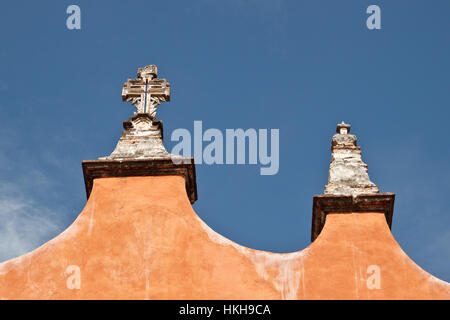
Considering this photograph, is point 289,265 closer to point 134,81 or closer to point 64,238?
point 64,238

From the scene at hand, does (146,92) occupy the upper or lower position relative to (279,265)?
upper

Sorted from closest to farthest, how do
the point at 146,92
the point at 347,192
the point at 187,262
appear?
the point at 187,262 < the point at 347,192 < the point at 146,92

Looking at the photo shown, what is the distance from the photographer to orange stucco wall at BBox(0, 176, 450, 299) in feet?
29.9

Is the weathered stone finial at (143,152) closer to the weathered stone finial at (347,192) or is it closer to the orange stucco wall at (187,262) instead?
the orange stucco wall at (187,262)

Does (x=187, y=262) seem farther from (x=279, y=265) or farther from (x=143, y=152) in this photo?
(x=143, y=152)

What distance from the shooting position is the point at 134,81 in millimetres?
11516

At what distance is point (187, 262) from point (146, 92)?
3.06 meters

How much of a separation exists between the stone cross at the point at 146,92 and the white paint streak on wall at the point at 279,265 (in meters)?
2.34

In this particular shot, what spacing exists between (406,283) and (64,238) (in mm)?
4039

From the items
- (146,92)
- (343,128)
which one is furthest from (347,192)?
(146,92)

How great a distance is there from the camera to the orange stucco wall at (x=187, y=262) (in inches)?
358

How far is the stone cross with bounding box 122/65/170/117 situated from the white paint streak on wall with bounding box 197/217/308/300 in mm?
2339

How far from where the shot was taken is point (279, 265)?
9.46 meters
